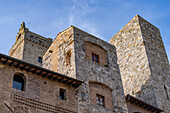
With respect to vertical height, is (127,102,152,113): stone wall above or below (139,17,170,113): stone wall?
below

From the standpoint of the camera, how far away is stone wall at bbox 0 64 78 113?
13.4m

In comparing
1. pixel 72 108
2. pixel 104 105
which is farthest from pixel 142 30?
pixel 72 108

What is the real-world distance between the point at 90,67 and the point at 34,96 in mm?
5096

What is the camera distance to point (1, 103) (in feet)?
42.3

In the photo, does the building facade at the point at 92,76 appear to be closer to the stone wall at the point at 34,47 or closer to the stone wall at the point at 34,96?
the stone wall at the point at 34,96

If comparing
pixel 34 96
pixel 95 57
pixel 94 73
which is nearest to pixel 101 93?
pixel 94 73

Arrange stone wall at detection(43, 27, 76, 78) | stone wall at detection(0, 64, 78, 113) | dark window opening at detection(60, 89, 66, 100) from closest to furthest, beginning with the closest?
stone wall at detection(0, 64, 78, 113)
dark window opening at detection(60, 89, 66, 100)
stone wall at detection(43, 27, 76, 78)

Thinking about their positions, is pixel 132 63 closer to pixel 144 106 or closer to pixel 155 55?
pixel 155 55

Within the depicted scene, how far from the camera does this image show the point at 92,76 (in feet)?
59.0

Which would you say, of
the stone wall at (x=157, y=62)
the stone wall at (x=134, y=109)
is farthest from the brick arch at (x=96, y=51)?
the stone wall at (x=157, y=62)

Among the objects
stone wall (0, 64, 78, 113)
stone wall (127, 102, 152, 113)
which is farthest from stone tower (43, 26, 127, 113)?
stone wall (127, 102, 152, 113)

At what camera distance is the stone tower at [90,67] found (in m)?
17.1

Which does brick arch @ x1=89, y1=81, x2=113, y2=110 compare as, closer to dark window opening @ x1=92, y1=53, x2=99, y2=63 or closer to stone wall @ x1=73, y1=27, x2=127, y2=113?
stone wall @ x1=73, y1=27, x2=127, y2=113

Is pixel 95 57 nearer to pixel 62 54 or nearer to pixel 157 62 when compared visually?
pixel 62 54
